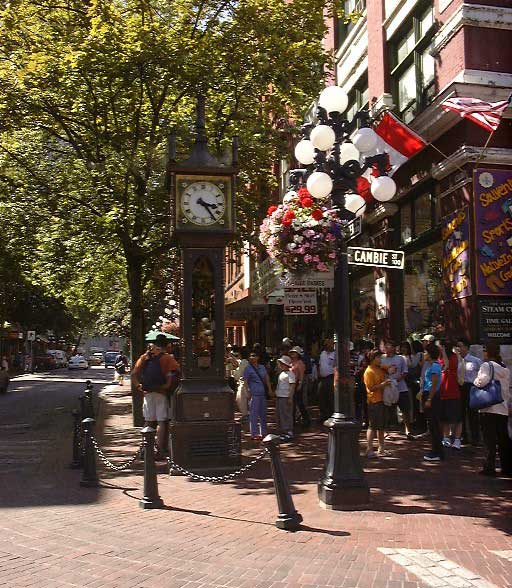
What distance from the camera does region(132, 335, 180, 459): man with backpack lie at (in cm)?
1030

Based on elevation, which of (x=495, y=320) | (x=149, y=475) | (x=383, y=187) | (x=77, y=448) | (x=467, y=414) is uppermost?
(x=383, y=187)

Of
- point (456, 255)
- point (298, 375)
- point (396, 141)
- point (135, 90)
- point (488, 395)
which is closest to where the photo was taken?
point (488, 395)

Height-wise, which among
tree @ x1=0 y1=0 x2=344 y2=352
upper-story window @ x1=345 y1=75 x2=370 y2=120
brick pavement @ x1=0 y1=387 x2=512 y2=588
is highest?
upper-story window @ x1=345 y1=75 x2=370 y2=120

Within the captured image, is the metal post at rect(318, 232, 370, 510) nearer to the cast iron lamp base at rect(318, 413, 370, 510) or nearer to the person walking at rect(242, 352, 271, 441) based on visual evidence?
the cast iron lamp base at rect(318, 413, 370, 510)

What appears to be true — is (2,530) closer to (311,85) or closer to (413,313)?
(413,313)

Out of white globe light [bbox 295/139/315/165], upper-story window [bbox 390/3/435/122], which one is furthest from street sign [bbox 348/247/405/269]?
upper-story window [bbox 390/3/435/122]

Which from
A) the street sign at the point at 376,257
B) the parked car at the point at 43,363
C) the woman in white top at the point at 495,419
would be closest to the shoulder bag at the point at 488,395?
the woman in white top at the point at 495,419

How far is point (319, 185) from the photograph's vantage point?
7617mm

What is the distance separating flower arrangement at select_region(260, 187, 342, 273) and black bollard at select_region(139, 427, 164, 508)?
2528mm

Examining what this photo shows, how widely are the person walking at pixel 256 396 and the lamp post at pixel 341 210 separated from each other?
4545 mm

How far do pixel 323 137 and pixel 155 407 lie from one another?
5159mm

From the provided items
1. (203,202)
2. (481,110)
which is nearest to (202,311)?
(203,202)

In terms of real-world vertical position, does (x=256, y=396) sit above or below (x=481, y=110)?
below

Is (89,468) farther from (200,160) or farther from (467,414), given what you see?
(467,414)
